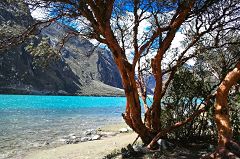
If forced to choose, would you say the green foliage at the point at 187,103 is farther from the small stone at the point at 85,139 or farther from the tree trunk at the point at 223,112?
the small stone at the point at 85,139

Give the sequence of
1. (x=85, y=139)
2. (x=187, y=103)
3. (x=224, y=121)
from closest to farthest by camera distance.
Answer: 1. (x=224, y=121)
2. (x=187, y=103)
3. (x=85, y=139)

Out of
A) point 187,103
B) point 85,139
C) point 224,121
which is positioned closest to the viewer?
point 224,121

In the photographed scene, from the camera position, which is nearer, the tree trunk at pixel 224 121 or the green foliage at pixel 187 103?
the tree trunk at pixel 224 121

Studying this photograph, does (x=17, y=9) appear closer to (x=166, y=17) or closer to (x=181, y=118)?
(x=166, y=17)

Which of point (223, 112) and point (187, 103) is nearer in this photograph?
point (223, 112)

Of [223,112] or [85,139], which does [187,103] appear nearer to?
[223,112]

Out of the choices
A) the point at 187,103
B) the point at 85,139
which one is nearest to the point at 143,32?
the point at 187,103

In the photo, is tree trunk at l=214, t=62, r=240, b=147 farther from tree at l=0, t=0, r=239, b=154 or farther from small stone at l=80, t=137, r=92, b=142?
small stone at l=80, t=137, r=92, b=142

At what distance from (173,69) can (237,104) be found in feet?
6.71

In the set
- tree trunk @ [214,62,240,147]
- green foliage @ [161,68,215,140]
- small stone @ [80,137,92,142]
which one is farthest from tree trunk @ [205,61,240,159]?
small stone @ [80,137,92,142]

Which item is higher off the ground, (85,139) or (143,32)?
(143,32)

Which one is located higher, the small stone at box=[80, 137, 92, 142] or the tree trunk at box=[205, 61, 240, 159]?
the tree trunk at box=[205, 61, 240, 159]

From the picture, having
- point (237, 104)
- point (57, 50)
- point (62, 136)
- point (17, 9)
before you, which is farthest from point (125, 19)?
point (62, 136)

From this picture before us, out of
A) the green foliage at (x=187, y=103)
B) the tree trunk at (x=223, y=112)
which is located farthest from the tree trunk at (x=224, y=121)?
the green foliage at (x=187, y=103)
